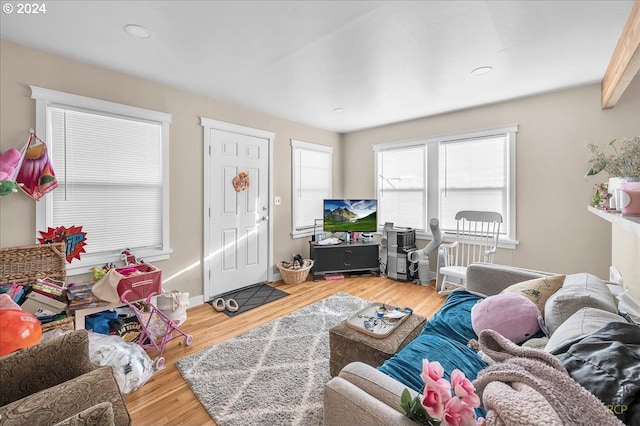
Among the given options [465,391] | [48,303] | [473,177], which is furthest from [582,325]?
[48,303]

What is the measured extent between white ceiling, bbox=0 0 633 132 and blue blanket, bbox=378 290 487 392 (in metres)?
1.97

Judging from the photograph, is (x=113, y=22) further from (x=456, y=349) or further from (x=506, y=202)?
(x=506, y=202)

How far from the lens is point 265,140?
390cm

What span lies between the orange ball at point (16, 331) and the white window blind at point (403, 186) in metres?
4.18

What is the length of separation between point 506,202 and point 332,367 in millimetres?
3004

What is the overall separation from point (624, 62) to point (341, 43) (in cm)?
199

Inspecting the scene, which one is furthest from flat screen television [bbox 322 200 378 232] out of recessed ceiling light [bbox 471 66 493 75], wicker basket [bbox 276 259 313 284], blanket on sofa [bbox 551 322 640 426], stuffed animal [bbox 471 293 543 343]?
blanket on sofa [bbox 551 322 640 426]

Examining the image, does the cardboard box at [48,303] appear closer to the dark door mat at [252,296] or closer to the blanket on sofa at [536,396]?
the dark door mat at [252,296]

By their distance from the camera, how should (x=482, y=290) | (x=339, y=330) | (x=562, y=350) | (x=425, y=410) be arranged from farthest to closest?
1. (x=482, y=290)
2. (x=339, y=330)
3. (x=562, y=350)
4. (x=425, y=410)

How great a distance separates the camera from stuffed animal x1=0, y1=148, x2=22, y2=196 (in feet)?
6.34

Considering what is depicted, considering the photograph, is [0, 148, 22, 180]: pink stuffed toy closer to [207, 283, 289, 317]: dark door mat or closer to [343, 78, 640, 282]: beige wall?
[207, 283, 289, 317]: dark door mat

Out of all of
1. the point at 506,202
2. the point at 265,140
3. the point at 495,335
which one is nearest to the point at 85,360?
the point at 495,335

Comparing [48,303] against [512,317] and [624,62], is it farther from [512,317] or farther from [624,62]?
[624,62]

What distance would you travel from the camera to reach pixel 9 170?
6.48 feet
